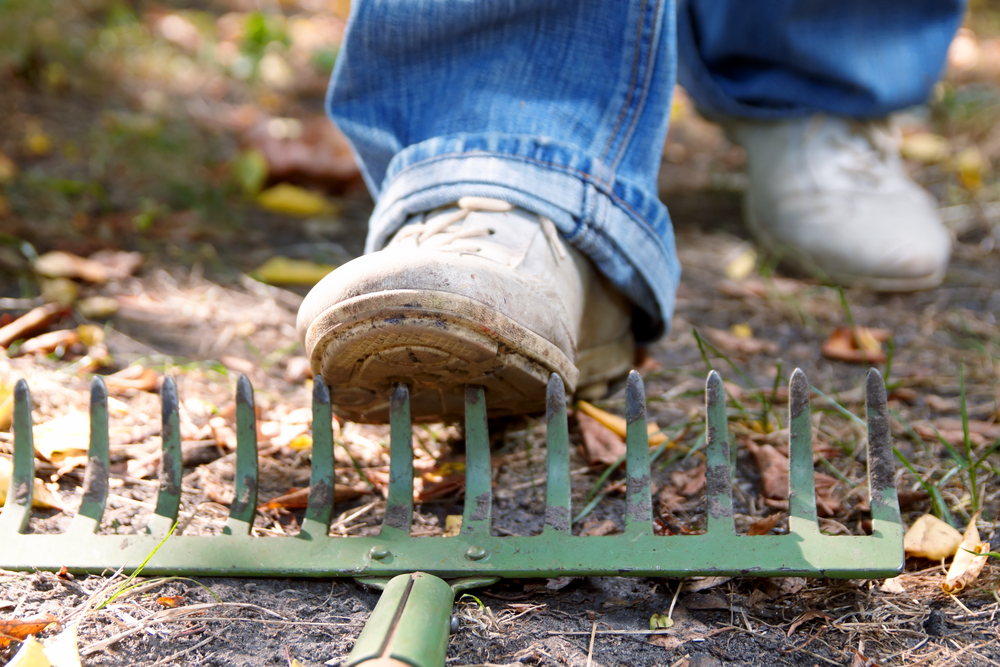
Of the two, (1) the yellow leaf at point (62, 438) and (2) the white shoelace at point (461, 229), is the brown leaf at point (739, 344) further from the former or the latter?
(1) the yellow leaf at point (62, 438)

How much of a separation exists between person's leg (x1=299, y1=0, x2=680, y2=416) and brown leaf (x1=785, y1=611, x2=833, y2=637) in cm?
59

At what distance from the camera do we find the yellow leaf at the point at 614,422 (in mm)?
1270

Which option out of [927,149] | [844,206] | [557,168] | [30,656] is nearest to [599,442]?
[557,168]

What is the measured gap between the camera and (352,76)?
1.38 m

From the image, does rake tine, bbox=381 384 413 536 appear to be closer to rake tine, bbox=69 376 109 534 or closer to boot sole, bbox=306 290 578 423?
boot sole, bbox=306 290 578 423

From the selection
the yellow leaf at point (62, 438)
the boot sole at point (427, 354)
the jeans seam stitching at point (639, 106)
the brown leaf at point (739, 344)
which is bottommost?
the brown leaf at point (739, 344)

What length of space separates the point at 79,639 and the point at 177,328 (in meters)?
0.87

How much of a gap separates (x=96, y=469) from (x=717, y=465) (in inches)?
33.5

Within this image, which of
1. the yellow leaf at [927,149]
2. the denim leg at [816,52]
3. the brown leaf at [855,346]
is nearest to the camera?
the brown leaf at [855,346]

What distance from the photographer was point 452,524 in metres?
1.10

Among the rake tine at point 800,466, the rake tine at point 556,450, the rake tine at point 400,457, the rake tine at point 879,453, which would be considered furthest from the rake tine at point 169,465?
the rake tine at point 879,453

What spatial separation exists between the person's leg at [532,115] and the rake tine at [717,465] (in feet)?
1.11

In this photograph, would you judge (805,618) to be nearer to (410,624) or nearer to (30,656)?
(410,624)

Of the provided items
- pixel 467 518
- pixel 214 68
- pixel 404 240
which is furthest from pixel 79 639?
pixel 214 68
